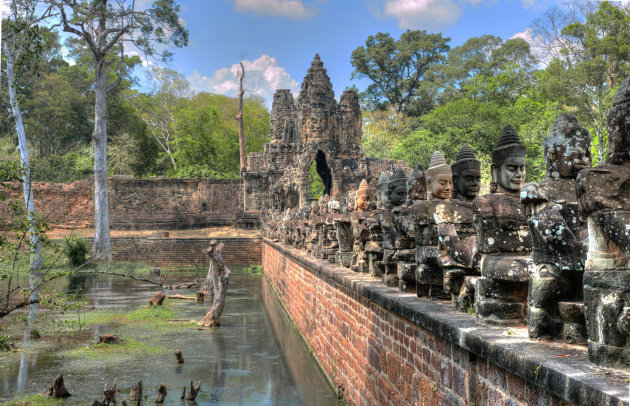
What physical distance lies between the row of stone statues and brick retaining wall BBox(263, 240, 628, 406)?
0.50 feet

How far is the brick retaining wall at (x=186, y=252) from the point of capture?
2836 cm

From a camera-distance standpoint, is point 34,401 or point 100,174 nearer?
point 34,401

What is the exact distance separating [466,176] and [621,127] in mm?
2427

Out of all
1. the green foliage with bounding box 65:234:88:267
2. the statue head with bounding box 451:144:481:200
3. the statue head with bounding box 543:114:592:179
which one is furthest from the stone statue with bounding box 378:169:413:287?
the green foliage with bounding box 65:234:88:267

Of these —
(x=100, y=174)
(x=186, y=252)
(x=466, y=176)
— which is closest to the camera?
(x=466, y=176)

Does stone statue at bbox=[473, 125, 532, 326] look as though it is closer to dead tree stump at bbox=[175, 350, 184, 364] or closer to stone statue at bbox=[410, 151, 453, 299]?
stone statue at bbox=[410, 151, 453, 299]

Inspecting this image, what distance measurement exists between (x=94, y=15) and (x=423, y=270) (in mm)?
24685

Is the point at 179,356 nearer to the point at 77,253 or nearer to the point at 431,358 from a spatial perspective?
the point at 431,358

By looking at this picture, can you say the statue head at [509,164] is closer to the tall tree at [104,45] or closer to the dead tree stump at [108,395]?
the dead tree stump at [108,395]

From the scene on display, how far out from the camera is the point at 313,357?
32.1 ft

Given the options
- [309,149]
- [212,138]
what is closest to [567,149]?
[309,149]

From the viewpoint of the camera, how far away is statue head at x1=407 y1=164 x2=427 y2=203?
19.1 ft

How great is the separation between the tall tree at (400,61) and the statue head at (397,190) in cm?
4239

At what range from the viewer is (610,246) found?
2527 millimetres
